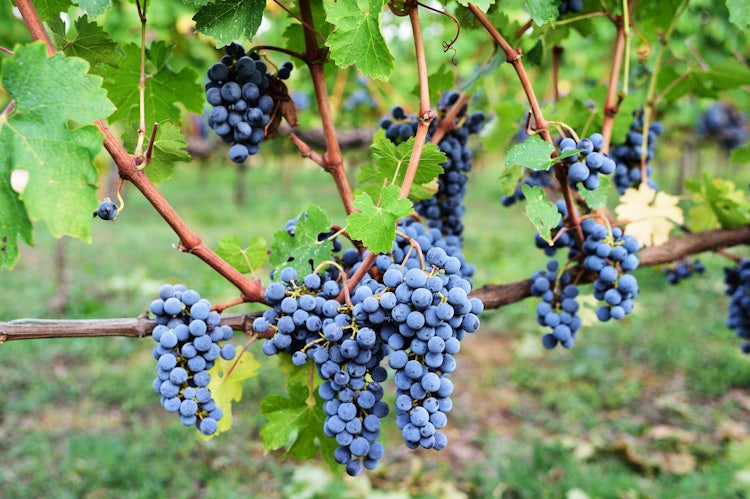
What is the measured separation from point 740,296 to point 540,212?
1.15 m

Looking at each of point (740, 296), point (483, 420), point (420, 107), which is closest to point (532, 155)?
point (420, 107)

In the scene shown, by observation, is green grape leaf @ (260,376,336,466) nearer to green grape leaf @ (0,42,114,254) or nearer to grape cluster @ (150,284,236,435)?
grape cluster @ (150,284,236,435)

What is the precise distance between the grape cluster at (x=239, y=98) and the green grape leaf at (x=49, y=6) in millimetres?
319

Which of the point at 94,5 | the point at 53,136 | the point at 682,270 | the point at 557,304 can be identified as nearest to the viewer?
the point at 53,136

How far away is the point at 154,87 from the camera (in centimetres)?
152

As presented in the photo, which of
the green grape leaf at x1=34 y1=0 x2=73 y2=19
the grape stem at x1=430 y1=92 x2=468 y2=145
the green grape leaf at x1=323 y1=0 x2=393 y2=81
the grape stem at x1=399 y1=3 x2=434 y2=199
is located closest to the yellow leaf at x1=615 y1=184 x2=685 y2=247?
the grape stem at x1=430 y1=92 x2=468 y2=145

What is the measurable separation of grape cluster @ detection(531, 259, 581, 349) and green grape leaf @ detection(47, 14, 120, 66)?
110 centimetres

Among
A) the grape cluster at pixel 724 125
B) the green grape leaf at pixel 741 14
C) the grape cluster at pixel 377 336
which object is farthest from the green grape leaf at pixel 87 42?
the grape cluster at pixel 724 125

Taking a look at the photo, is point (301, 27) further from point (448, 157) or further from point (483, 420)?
point (483, 420)

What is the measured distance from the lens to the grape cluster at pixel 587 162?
3.95 ft

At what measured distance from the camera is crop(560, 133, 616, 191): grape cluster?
1204 mm

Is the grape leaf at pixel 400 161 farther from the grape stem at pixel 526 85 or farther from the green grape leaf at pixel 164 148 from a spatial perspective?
the green grape leaf at pixel 164 148

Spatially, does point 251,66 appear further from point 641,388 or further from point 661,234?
point 641,388

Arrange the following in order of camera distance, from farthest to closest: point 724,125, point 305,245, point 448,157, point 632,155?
1. point 724,125
2. point 632,155
3. point 448,157
4. point 305,245
